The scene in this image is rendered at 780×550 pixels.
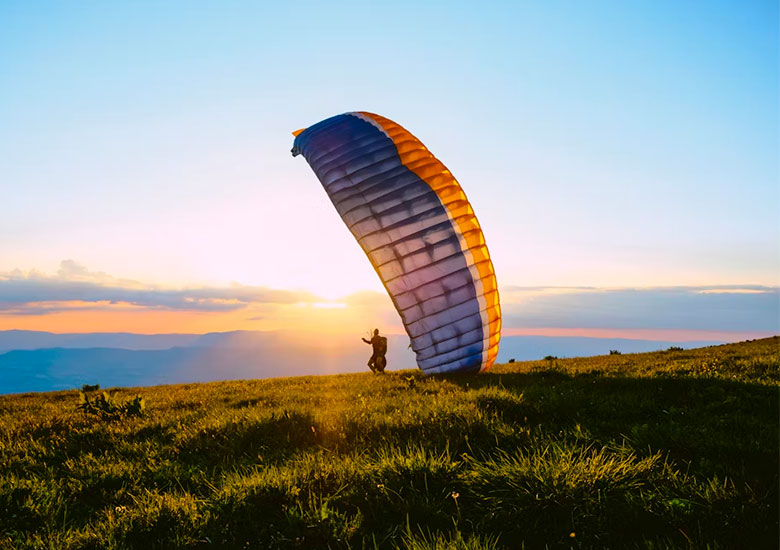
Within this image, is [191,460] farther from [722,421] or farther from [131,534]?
[722,421]

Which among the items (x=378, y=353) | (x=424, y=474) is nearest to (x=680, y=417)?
(x=424, y=474)

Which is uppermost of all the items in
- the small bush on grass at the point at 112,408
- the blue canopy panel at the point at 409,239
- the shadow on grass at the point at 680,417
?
the blue canopy panel at the point at 409,239

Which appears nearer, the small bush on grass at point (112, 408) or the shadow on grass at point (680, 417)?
the shadow on grass at point (680, 417)

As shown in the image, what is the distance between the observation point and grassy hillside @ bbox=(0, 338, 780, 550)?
4137 millimetres

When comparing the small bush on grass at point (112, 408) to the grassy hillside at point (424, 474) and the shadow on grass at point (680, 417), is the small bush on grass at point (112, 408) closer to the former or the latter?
the grassy hillside at point (424, 474)

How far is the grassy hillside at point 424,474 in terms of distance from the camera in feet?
13.6

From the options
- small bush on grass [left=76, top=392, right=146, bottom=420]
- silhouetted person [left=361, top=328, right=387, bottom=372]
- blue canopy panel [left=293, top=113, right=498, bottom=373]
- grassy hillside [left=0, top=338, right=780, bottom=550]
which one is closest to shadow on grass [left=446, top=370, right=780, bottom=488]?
grassy hillside [left=0, top=338, right=780, bottom=550]

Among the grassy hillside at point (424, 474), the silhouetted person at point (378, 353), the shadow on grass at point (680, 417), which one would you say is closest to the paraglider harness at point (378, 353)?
the silhouetted person at point (378, 353)

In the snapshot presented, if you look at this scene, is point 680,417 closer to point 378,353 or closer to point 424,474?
point 424,474

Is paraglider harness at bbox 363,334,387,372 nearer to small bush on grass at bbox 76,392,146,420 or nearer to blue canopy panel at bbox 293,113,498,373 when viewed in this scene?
blue canopy panel at bbox 293,113,498,373

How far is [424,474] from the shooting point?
5070 millimetres

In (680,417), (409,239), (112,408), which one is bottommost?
(112,408)

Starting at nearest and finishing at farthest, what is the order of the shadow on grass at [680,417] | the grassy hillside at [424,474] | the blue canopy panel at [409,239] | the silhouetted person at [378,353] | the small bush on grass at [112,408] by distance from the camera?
the grassy hillside at [424,474] < the shadow on grass at [680,417] < the small bush on grass at [112,408] < the blue canopy panel at [409,239] < the silhouetted person at [378,353]

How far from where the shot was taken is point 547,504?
13.9ft
